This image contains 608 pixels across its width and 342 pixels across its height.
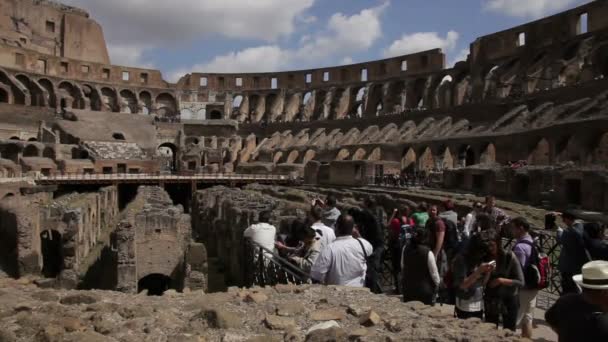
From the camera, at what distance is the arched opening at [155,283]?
43.0 ft

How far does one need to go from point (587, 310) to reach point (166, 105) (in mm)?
62602

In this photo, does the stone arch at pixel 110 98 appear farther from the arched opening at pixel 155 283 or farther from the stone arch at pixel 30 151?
the arched opening at pixel 155 283

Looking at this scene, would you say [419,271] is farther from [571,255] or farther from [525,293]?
[571,255]

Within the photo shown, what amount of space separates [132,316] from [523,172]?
18461 millimetres

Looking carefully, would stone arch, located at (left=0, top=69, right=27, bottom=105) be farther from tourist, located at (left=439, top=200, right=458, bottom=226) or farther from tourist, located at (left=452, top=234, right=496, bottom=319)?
tourist, located at (left=452, top=234, right=496, bottom=319)

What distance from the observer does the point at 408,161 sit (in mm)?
37344

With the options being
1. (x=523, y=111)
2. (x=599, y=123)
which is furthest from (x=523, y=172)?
(x=523, y=111)

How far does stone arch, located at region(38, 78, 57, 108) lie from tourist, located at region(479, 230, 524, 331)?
55.7 metres

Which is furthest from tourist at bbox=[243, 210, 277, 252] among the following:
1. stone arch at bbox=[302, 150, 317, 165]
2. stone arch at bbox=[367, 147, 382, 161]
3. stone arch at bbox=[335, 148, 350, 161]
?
stone arch at bbox=[302, 150, 317, 165]

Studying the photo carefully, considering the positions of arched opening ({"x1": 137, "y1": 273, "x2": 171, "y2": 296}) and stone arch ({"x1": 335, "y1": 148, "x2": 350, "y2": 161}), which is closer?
arched opening ({"x1": 137, "y1": 273, "x2": 171, "y2": 296})

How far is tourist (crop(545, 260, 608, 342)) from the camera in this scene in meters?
3.22

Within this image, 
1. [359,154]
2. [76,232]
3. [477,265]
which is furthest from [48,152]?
[477,265]

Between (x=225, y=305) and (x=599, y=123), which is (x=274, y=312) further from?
(x=599, y=123)

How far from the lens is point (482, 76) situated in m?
45.3
